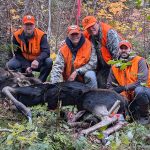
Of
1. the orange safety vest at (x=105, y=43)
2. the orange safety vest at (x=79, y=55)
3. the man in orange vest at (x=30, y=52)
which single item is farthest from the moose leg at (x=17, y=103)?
the orange safety vest at (x=105, y=43)

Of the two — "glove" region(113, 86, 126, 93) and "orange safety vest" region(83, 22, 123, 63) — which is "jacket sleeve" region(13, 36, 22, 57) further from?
"glove" region(113, 86, 126, 93)

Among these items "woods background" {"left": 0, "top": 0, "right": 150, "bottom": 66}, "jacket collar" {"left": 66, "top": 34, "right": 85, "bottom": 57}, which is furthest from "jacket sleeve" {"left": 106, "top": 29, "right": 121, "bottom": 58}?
"woods background" {"left": 0, "top": 0, "right": 150, "bottom": 66}

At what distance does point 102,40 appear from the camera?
774 cm

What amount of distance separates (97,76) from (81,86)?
1.13m

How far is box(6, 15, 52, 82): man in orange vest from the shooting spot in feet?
26.9

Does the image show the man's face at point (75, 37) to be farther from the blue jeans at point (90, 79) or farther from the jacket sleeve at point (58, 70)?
the blue jeans at point (90, 79)

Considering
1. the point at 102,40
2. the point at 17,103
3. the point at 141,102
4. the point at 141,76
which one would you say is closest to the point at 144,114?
the point at 141,102

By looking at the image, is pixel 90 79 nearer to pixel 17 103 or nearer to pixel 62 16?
pixel 17 103

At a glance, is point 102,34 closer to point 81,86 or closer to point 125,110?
point 81,86

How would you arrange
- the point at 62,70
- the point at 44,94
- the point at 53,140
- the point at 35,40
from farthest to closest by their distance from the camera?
the point at 35,40
the point at 62,70
the point at 44,94
the point at 53,140

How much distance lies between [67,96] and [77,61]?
1157mm

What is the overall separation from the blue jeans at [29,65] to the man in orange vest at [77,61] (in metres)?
0.71

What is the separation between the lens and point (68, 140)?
14.2 feet

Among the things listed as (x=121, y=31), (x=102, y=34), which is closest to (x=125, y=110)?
(x=102, y=34)
